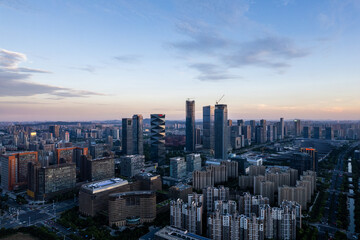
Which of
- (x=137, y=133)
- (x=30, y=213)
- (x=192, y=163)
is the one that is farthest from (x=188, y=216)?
(x=137, y=133)

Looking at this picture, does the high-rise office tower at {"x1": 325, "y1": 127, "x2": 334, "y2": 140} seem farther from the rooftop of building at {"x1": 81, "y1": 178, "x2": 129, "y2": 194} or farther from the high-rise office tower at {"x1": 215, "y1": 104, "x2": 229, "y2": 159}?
the rooftop of building at {"x1": 81, "y1": 178, "x2": 129, "y2": 194}

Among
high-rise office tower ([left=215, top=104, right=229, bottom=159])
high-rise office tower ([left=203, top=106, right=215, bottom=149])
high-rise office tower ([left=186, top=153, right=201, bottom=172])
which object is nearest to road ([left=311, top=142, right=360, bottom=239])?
high-rise office tower ([left=215, top=104, right=229, bottom=159])

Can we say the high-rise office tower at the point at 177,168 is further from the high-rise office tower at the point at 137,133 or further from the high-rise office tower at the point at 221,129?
the high-rise office tower at the point at 137,133

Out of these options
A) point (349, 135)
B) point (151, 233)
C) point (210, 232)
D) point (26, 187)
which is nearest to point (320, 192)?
point (210, 232)

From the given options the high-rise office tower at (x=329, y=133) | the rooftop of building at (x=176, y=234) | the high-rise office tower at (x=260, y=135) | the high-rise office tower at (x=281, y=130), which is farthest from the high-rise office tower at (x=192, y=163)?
the high-rise office tower at (x=281, y=130)

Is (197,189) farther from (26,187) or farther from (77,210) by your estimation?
(26,187)

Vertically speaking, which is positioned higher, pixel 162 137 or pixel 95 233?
pixel 162 137
